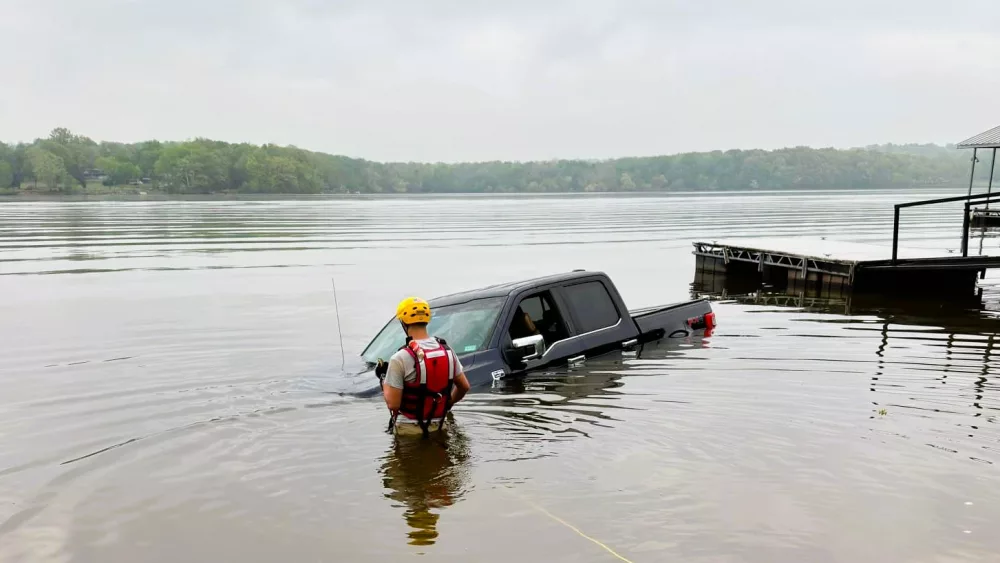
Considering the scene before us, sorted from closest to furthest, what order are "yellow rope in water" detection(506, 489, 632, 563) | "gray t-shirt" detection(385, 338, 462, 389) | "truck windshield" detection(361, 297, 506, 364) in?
"yellow rope in water" detection(506, 489, 632, 563)
"gray t-shirt" detection(385, 338, 462, 389)
"truck windshield" detection(361, 297, 506, 364)

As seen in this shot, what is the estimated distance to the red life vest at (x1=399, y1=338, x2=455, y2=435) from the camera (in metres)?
7.03

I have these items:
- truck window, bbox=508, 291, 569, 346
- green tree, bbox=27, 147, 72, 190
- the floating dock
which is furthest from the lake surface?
green tree, bbox=27, 147, 72, 190

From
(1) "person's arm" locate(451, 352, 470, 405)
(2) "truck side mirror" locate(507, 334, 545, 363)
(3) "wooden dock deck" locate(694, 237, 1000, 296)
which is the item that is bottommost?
(3) "wooden dock deck" locate(694, 237, 1000, 296)

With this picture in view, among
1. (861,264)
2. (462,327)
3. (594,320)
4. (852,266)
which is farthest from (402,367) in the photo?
(852,266)

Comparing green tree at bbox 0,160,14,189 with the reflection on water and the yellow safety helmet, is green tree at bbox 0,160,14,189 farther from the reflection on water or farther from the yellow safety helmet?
the yellow safety helmet

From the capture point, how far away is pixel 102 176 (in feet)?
572

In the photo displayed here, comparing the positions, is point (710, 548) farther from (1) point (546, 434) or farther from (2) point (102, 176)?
(2) point (102, 176)

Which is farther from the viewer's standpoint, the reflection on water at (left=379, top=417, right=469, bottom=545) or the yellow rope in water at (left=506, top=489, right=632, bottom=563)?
the reflection on water at (left=379, top=417, right=469, bottom=545)

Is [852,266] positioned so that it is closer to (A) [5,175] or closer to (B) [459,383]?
(B) [459,383]

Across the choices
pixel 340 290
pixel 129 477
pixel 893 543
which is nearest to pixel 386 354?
pixel 129 477

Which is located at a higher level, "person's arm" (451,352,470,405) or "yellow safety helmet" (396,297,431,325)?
"yellow safety helmet" (396,297,431,325)

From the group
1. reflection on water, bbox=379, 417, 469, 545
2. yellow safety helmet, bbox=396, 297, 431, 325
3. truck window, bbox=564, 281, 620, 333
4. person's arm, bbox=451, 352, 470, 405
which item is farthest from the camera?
truck window, bbox=564, 281, 620, 333

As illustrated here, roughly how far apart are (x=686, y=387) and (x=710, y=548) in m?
4.61

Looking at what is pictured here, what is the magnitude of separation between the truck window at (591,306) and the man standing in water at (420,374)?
3497 mm
